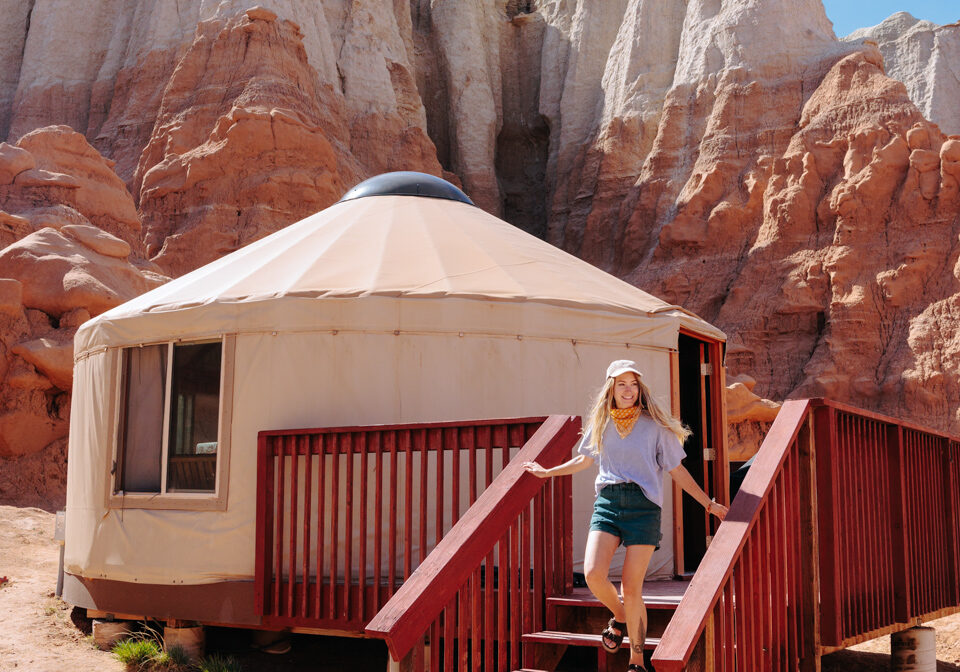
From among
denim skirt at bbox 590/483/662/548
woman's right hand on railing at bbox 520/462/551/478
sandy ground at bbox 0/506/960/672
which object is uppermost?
woman's right hand on railing at bbox 520/462/551/478

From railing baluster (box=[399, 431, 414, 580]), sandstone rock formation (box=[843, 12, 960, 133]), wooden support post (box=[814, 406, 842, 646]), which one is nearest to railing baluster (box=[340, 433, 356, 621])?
railing baluster (box=[399, 431, 414, 580])

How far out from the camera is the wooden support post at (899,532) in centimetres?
529

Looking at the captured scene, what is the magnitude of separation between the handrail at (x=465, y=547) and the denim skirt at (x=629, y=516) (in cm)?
44

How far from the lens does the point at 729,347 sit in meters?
24.3

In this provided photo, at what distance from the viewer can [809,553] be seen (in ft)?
13.7

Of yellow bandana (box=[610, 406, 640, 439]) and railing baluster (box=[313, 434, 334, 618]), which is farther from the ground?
yellow bandana (box=[610, 406, 640, 439])

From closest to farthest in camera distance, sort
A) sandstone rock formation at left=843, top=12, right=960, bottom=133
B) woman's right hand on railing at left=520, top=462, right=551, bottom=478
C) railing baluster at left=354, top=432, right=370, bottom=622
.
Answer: woman's right hand on railing at left=520, top=462, right=551, bottom=478 → railing baluster at left=354, top=432, right=370, bottom=622 → sandstone rock formation at left=843, top=12, right=960, bottom=133

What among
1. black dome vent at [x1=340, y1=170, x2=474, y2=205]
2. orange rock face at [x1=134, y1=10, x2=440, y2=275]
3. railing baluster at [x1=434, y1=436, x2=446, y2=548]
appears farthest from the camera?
orange rock face at [x1=134, y1=10, x2=440, y2=275]

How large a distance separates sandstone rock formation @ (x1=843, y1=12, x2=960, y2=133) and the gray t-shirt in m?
37.2

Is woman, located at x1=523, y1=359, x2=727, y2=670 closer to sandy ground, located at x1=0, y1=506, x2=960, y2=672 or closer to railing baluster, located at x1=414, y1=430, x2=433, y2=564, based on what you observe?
railing baluster, located at x1=414, y1=430, x2=433, y2=564

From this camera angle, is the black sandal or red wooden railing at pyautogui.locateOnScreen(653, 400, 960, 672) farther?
the black sandal

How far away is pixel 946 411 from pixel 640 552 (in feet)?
65.5

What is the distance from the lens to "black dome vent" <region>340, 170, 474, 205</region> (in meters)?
8.37

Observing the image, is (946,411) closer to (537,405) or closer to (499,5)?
(537,405)
